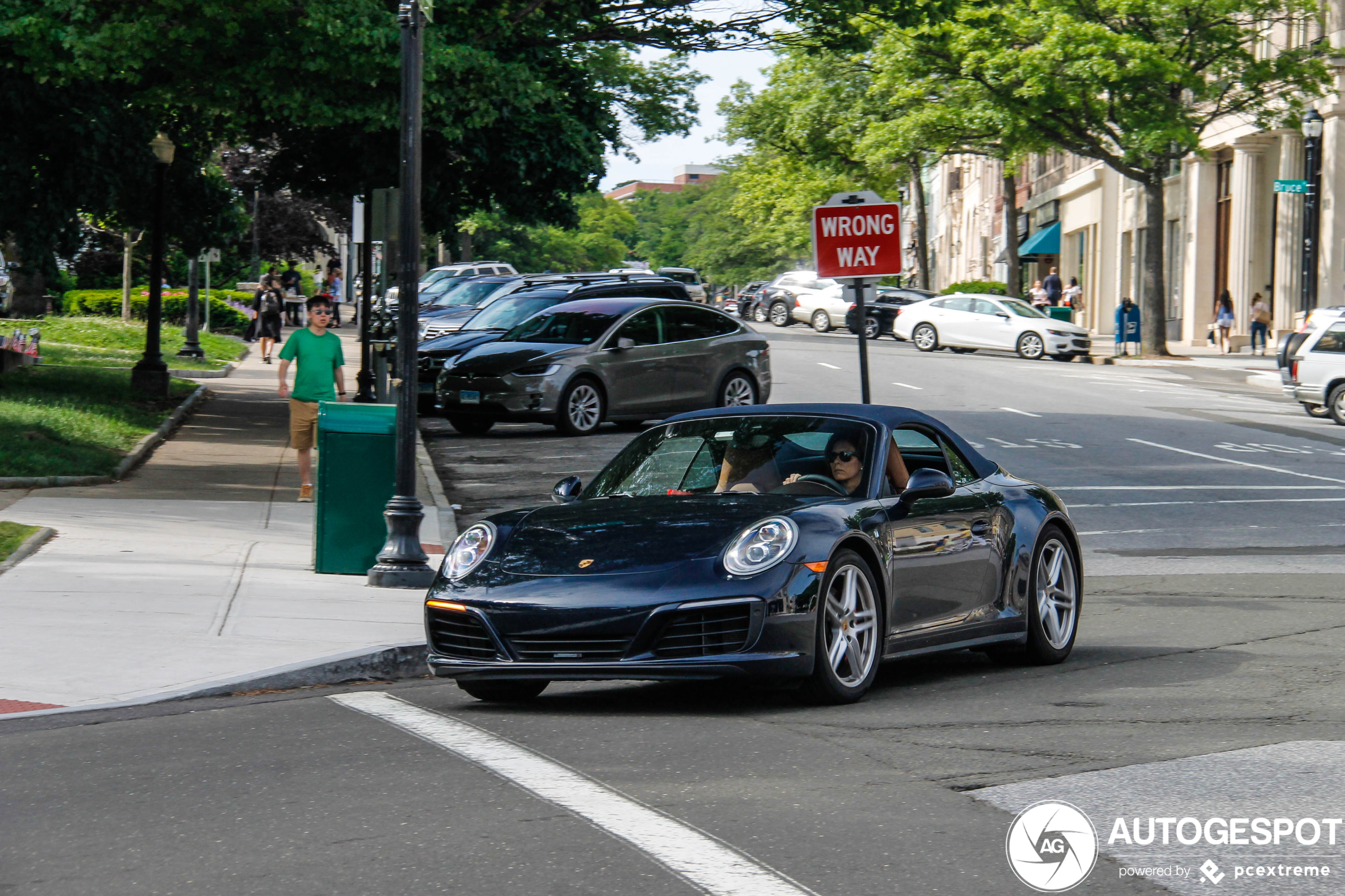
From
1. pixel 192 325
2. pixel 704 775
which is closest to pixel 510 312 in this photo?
pixel 192 325

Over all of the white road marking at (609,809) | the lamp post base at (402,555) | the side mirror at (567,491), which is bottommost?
the white road marking at (609,809)

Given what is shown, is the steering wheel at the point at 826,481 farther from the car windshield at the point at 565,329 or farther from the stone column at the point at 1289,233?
the stone column at the point at 1289,233

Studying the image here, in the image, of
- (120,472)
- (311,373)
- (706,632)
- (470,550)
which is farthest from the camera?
(120,472)

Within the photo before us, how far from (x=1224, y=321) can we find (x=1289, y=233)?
2873 millimetres

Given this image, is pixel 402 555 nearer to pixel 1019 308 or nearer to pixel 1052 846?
pixel 1052 846

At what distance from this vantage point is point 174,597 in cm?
1004

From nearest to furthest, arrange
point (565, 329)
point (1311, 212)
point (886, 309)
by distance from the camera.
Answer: point (565, 329) → point (1311, 212) → point (886, 309)

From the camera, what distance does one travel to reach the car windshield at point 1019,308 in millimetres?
42875

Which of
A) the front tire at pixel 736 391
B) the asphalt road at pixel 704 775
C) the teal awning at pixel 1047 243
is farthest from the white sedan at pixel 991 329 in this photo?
the asphalt road at pixel 704 775

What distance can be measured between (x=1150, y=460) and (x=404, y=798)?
16.2m

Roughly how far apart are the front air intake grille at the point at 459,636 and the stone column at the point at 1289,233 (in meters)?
38.5

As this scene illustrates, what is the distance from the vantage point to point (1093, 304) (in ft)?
204

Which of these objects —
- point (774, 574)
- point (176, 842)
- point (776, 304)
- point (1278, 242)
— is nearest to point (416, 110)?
point (774, 574)

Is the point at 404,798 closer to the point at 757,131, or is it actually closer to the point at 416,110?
the point at 416,110
